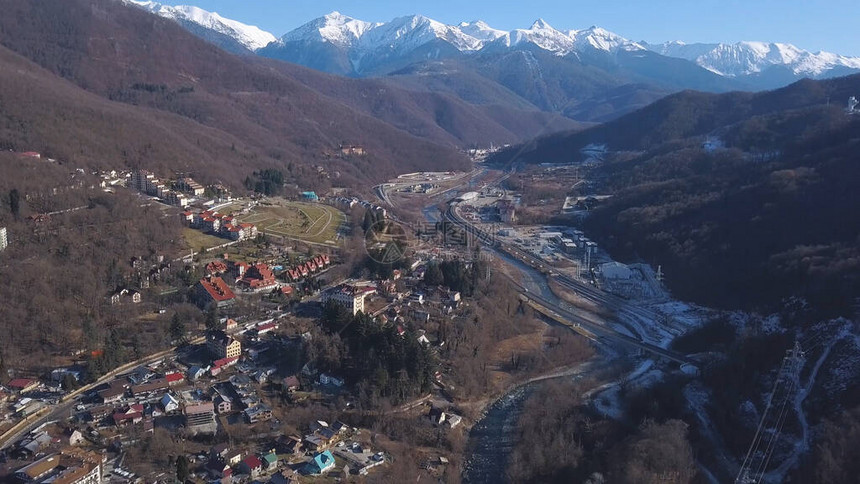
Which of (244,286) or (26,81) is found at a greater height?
(26,81)

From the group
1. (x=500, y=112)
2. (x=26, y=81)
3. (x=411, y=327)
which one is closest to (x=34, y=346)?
(x=411, y=327)

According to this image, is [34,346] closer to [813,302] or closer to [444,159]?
[813,302]

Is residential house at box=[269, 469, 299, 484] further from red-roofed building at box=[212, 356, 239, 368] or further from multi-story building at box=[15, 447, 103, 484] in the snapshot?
red-roofed building at box=[212, 356, 239, 368]

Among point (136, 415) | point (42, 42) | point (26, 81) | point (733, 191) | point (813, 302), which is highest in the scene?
point (42, 42)

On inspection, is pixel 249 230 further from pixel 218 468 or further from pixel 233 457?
pixel 218 468

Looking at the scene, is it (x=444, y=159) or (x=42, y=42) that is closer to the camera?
(x=42, y=42)

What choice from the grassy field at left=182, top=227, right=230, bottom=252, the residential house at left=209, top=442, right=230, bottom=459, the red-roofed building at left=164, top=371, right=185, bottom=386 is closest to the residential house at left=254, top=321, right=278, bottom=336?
the red-roofed building at left=164, top=371, right=185, bottom=386
